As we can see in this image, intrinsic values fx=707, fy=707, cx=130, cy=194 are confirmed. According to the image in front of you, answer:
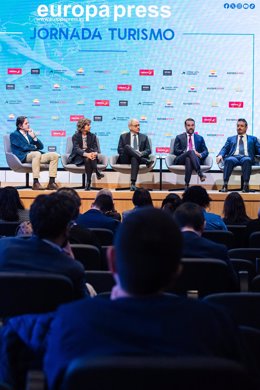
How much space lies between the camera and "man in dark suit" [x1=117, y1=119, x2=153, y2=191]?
9977 mm

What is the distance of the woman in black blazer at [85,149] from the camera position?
9.97 m

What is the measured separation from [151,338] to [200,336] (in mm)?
115

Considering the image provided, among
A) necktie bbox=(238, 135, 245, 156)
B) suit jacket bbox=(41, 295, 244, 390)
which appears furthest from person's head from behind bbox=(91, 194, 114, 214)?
necktie bbox=(238, 135, 245, 156)

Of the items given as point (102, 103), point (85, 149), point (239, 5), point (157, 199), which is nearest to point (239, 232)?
point (157, 199)

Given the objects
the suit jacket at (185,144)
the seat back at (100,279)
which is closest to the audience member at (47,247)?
the seat back at (100,279)

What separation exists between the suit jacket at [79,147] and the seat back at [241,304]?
7699 millimetres

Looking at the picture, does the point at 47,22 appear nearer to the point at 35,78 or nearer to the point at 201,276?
the point at 35,78

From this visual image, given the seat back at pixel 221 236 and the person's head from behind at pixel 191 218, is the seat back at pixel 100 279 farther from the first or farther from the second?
the seat back at pixel 221 236

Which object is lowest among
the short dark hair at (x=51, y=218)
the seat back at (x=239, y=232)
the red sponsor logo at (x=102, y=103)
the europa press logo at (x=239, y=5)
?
the seat back at (x=239, y=232)

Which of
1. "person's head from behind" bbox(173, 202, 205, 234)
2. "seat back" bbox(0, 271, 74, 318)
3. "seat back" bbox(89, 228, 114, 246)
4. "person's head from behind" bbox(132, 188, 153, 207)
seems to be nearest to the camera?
"seat back" bbox(0, 271, 74, 318)

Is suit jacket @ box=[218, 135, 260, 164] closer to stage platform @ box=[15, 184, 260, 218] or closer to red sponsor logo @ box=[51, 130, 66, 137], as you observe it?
stage platform @ box=[15, 184, 260, 218]

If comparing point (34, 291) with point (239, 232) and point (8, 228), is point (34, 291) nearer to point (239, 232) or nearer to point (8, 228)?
point (8, 228)

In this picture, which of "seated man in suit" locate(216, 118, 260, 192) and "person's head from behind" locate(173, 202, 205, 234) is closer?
"person's head from behind" locate(173, 202, 205, 234)

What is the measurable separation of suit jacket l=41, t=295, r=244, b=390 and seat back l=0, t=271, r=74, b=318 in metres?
0.62
